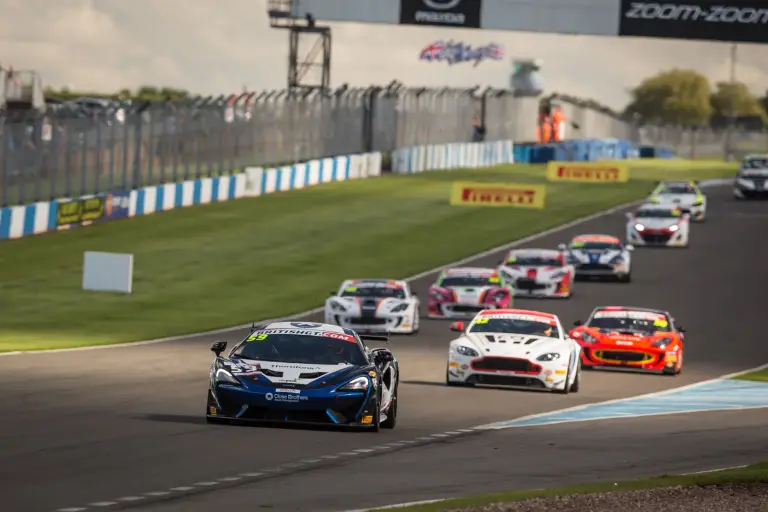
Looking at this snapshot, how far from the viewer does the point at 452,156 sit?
275 feet

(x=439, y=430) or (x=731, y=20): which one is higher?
(x=731, y=20)

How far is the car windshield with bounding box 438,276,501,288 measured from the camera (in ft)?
119

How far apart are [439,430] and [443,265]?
27940 millimetres

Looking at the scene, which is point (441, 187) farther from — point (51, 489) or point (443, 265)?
point (51, 489)

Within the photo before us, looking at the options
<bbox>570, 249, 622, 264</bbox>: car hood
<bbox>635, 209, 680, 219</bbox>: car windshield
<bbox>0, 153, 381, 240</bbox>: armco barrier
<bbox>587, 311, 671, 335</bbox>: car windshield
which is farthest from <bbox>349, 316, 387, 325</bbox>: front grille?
<bbox>635, 209, 680, 219</bbox>: car windshield

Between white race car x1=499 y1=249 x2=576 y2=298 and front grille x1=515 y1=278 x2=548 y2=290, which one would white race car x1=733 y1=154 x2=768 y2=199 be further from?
front grille x1=515 y1=278 x2=548 y2=290

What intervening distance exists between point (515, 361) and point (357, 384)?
22.0 feet

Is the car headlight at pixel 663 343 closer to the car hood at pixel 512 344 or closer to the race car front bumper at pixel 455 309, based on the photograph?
the car hood at pixel 512 344

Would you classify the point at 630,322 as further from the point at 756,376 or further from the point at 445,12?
the point at 445,12

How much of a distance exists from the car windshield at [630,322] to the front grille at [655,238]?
23504 mm

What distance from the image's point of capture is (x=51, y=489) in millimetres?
13203

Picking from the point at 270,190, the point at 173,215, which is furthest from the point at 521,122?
the point at 173,215

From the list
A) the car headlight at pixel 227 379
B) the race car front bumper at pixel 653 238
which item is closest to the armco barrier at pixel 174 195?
the race car front bumper at pixel 653 238

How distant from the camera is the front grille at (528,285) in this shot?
133 ft
